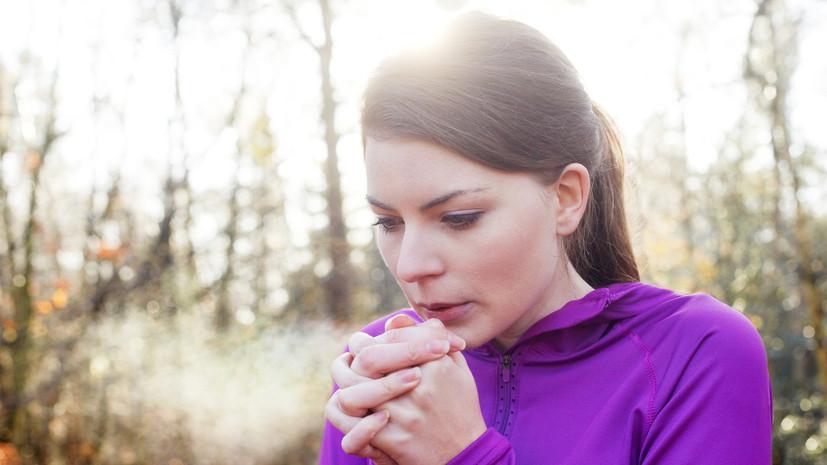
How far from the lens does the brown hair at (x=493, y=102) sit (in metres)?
1.39

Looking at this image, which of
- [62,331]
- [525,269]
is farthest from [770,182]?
[62,331]

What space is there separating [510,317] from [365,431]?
44 centimetres

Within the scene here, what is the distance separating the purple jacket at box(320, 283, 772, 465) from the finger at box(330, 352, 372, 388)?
286 millimetres

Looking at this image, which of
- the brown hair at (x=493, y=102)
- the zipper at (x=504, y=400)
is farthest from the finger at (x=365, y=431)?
the brown hair at (x=493, y=102)

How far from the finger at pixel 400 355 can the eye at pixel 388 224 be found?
33 cm

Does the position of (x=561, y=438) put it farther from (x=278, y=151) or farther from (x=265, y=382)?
(x=278, y=151)

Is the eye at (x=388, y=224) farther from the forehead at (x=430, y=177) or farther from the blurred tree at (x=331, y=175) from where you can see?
the blurred tree at (x=331, y=175)

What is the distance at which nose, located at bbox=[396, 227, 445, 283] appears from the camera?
4.64 ft

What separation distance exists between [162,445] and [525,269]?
589 centimetres

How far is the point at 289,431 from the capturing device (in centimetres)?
639

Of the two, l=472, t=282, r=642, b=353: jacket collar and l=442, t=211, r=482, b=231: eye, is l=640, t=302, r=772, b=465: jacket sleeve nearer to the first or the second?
l=472, t=282, r=642, b=353: jacket collar

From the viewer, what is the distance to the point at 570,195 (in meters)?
1.57

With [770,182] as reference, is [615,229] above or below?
above

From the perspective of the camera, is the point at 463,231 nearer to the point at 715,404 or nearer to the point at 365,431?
the point at 365,431
